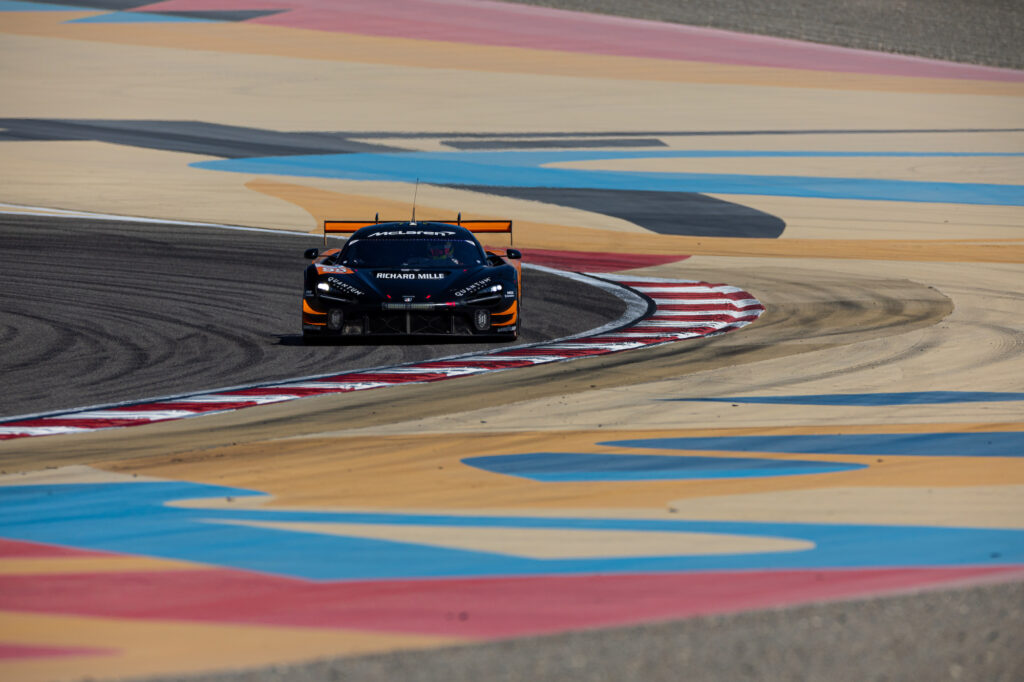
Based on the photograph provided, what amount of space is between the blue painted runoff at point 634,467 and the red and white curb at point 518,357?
9.07 feet

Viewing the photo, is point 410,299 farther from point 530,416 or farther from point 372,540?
point 372,540

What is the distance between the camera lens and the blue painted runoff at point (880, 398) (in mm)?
11336

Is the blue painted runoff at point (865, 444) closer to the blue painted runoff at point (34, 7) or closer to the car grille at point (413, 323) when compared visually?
the car grille at point (413, 323)

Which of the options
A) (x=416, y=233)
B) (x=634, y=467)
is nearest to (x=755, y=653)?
(x=634, y=467)

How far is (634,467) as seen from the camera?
9.11 meters

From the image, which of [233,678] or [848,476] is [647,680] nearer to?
[233,678]

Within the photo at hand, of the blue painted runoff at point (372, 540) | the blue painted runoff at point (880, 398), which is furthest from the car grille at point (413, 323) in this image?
the blue painted runoff at point (372, 540)

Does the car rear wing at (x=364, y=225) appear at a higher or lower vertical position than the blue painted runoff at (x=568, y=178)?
higher

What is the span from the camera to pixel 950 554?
276 inches

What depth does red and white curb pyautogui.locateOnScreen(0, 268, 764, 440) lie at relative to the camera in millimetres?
10766

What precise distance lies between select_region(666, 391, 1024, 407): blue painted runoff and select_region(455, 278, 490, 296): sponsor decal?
11.8 feet

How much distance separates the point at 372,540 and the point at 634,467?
7.35ft

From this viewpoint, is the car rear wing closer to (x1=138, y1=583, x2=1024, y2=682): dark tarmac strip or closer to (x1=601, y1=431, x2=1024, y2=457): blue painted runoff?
(x1=601, y1=431, x2=1024, y2=457): blue painted runoff

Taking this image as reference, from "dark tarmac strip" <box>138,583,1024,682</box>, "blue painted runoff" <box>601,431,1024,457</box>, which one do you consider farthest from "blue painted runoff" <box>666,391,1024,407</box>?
"dark tarmac strip" <box>138,583,1024,682</box>
